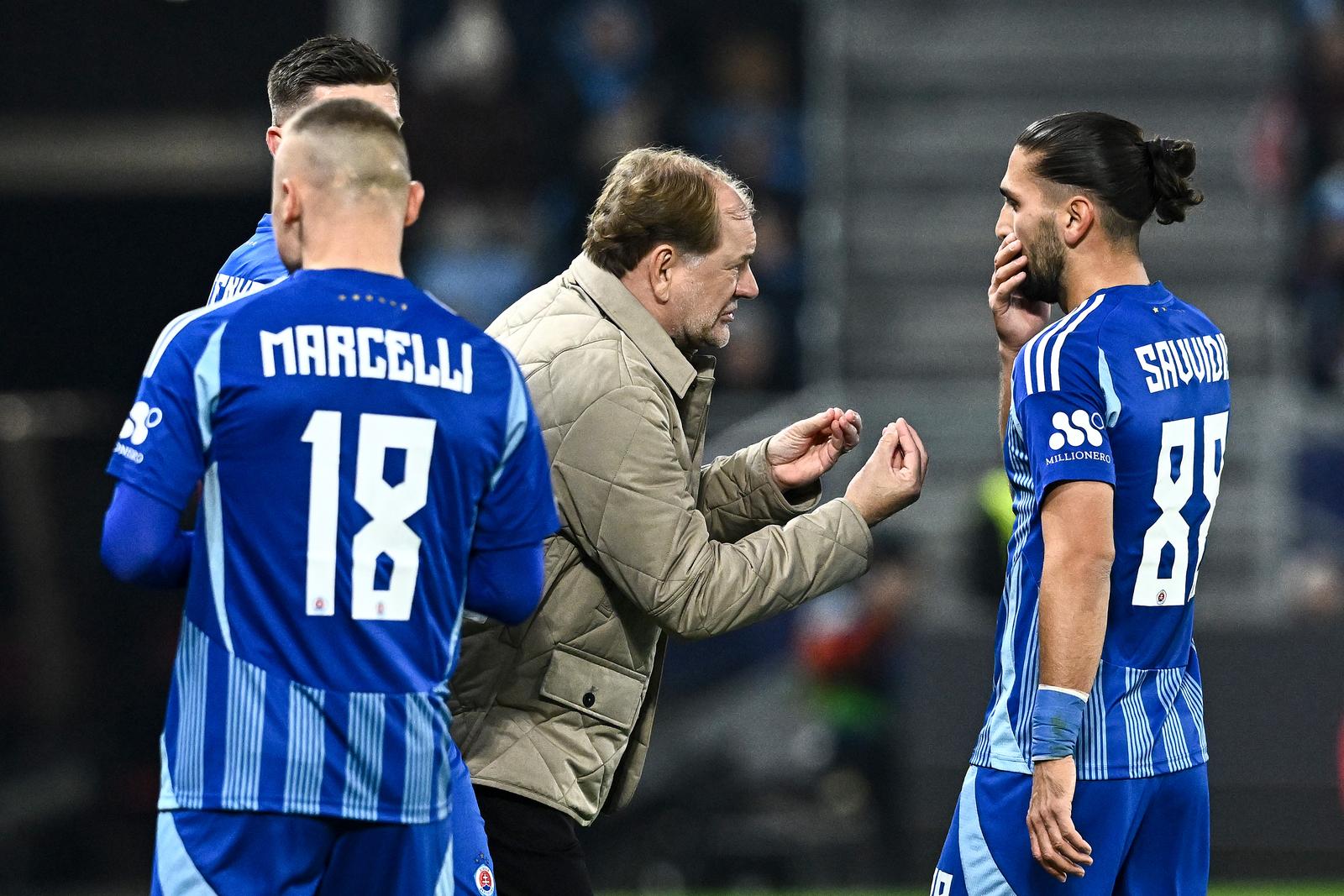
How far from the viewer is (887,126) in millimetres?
11672

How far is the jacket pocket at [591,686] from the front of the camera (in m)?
3.17

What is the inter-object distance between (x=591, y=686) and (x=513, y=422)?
27.7 inches

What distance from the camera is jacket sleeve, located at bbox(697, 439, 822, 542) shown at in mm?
3518

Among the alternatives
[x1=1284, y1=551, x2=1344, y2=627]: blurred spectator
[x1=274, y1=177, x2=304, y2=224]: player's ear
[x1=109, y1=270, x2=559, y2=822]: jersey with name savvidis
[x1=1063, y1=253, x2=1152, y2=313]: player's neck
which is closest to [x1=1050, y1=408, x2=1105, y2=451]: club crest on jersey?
[x1=1063, y1=253, x2=1152, y2=313]: player's neck

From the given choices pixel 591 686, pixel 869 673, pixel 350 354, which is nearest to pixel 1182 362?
pixel 591 686

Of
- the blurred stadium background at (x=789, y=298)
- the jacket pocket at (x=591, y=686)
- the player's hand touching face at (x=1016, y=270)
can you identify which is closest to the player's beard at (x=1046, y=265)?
the player's hand touching face at (x=1016, y=270)

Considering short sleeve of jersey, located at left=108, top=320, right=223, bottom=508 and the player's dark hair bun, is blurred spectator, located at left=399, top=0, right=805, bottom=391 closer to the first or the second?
the player's dark hair bun

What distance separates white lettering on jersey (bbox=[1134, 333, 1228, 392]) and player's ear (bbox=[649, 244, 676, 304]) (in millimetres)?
857

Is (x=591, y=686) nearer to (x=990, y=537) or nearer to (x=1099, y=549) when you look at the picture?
(x=1099, y=549)

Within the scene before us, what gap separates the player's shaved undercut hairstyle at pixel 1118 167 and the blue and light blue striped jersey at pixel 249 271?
4.58ft

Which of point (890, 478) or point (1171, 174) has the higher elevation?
point (1171, 174)

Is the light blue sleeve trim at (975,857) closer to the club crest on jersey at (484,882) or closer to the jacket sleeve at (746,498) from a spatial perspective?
the jacket sleeve at (746,498)

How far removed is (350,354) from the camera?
254 centimetres

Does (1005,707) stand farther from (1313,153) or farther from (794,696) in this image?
(1313,153)
